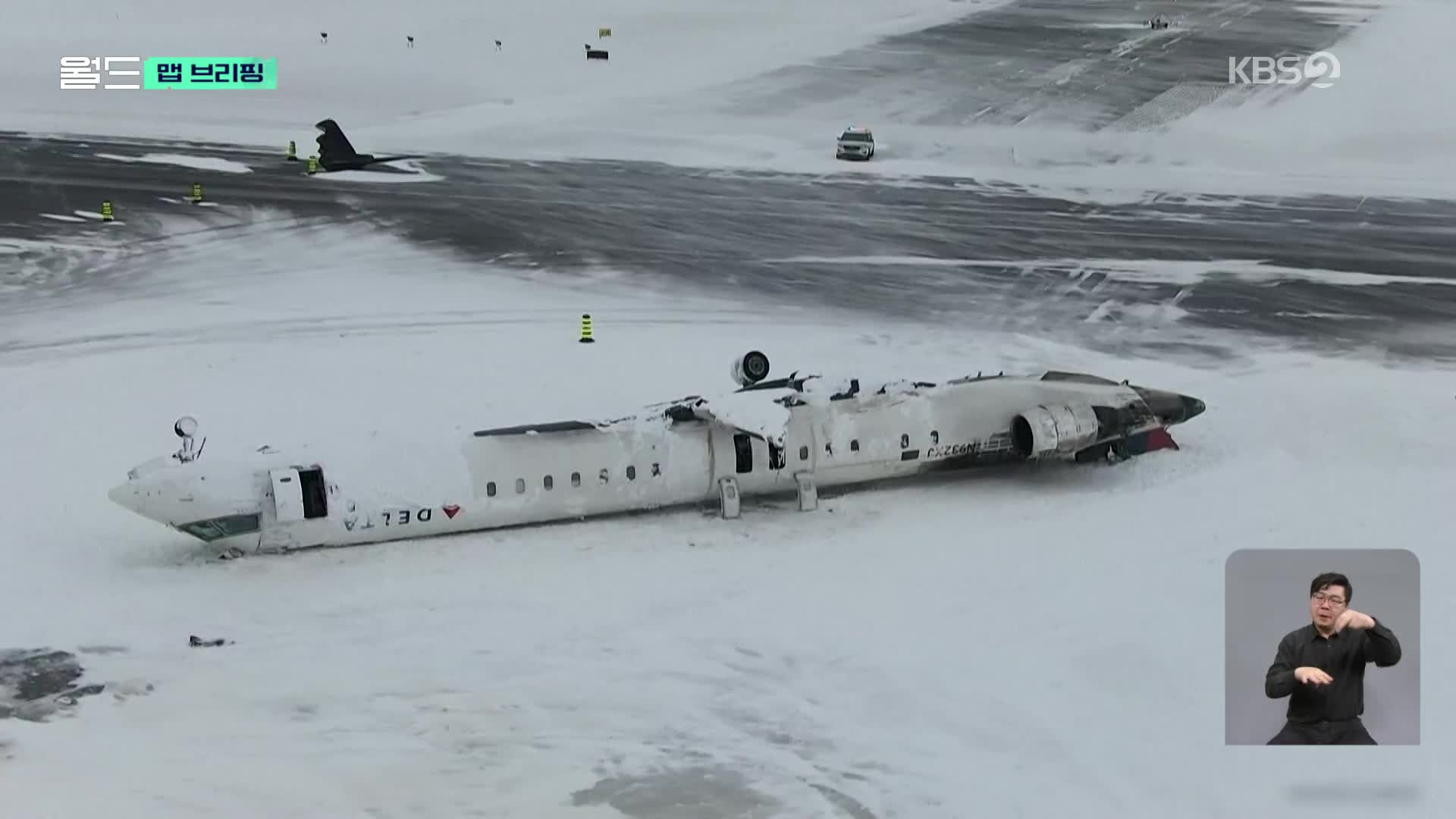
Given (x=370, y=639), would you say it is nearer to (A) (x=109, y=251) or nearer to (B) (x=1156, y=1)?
(A) (x=109, y=251)

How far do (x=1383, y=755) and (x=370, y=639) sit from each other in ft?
57.1

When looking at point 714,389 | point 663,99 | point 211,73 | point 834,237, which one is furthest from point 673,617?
point 211,73

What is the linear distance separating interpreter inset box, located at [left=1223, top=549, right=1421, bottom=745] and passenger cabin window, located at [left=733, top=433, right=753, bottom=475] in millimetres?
10183

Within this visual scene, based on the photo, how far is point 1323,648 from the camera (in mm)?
21422

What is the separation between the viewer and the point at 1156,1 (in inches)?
4274

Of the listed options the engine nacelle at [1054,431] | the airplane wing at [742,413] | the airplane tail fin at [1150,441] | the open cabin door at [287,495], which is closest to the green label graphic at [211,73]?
the airplane wing at [742,413]

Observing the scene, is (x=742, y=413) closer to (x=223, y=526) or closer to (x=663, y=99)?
(x=223, y=526)

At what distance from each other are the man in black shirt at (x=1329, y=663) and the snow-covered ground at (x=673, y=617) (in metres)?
1.20

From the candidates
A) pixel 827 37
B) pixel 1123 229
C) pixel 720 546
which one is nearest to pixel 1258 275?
pixel 1123 229

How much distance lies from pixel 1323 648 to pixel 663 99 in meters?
67.4

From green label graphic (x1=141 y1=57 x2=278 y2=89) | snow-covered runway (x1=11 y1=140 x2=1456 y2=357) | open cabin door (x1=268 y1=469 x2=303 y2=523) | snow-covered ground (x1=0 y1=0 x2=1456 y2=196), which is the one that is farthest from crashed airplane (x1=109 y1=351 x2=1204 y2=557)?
green label graphic (x1=141 y1=57 x2=278 y2=89)

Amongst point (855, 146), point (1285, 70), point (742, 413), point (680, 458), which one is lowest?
point (680, 458)

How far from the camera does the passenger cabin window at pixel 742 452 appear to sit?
3403 cm

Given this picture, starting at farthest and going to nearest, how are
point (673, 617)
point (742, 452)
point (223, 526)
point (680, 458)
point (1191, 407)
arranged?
point (1191, 407) → point (742, 452) → point (680, 458) → point (223, 526) → point (673, 617)
